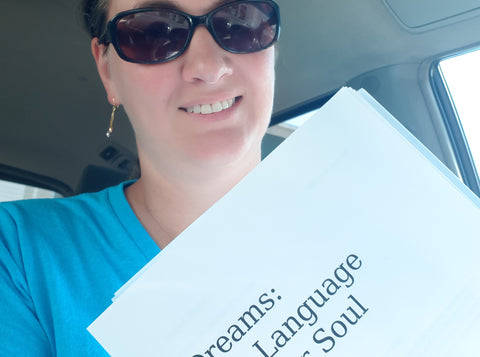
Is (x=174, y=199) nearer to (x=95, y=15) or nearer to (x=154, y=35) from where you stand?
(x=154, y=35)

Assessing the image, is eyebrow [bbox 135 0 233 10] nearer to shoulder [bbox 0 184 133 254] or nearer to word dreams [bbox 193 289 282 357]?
shoulder [bbox 0 184 133 254]

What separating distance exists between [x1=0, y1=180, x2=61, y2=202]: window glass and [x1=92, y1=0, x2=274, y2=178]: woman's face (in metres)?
1.15

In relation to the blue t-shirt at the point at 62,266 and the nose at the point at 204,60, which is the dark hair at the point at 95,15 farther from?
the blue t-shirt at the point at 62,266

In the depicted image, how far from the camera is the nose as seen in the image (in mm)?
890

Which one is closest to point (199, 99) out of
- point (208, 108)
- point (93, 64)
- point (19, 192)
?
point (208, 108)

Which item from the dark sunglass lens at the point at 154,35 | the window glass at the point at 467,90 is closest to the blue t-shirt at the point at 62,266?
the dark sunglass lens at the point at 154,35

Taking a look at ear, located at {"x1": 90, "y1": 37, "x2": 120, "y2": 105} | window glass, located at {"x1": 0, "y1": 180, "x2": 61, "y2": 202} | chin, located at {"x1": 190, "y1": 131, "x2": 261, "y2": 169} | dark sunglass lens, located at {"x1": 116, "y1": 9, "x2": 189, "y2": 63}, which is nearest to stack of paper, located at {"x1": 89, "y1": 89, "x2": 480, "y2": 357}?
chin, located at {"x1": 190, "y1": 131, "x2": 261, "y2": 169}

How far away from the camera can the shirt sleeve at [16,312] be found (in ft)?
2.51

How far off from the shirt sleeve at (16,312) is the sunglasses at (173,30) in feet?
1.50

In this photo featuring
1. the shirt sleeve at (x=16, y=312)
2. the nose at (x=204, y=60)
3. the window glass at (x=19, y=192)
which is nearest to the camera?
the shirt sleeve at (x=16, y=312)

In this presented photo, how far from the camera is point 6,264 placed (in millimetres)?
847

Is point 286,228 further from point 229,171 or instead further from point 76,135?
point 76,135

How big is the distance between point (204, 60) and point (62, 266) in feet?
1.63

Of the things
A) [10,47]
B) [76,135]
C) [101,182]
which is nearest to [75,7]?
[10,47]
